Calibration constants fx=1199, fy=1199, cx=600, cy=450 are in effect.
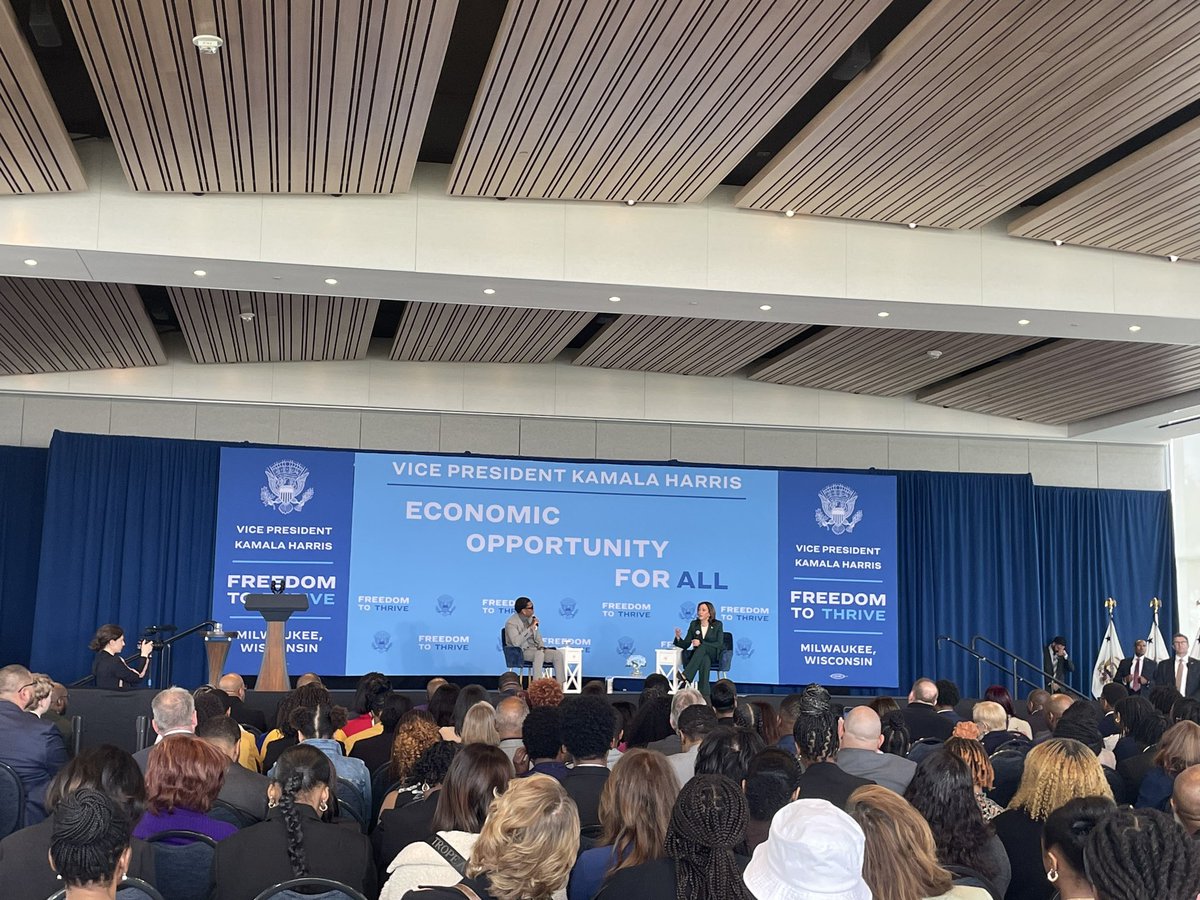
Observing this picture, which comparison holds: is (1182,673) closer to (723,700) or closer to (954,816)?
(723,700)

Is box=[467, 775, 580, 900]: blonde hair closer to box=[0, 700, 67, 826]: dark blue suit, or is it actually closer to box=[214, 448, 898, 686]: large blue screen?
box=[0, 700, 67, 826]: dark blue suit

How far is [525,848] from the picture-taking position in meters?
2.57

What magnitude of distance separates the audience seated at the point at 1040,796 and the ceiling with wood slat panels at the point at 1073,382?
28.9ft

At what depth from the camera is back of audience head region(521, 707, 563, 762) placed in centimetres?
429

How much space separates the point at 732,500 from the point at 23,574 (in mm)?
7964

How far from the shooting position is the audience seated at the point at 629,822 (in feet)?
9.86

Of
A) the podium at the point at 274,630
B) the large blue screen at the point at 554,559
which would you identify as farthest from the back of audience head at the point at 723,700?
the large blue screen at the point at 554,559

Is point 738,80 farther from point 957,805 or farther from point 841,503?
point 841,503

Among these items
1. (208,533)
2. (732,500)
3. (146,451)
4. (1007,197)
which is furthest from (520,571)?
(1007,197)

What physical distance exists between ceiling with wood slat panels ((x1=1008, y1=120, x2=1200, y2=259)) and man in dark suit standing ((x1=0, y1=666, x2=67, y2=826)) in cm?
676

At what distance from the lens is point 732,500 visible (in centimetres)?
1392

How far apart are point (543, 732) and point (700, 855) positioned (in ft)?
5.97

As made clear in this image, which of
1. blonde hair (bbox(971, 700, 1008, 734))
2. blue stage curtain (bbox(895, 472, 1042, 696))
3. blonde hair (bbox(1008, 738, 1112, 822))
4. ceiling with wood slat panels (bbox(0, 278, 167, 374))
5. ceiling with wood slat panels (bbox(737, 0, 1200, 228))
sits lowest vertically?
blonde hair (bbox(971, 700, 1008, 734))

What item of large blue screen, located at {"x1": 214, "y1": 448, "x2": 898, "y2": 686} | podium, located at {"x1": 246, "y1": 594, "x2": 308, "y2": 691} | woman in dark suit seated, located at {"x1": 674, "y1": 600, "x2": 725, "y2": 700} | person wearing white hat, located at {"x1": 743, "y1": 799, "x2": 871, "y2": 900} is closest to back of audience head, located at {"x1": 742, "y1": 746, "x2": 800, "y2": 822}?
person wearing white hat, located at {"x1": 743, "y1": 799, "x2": 871, "y2": 900}
